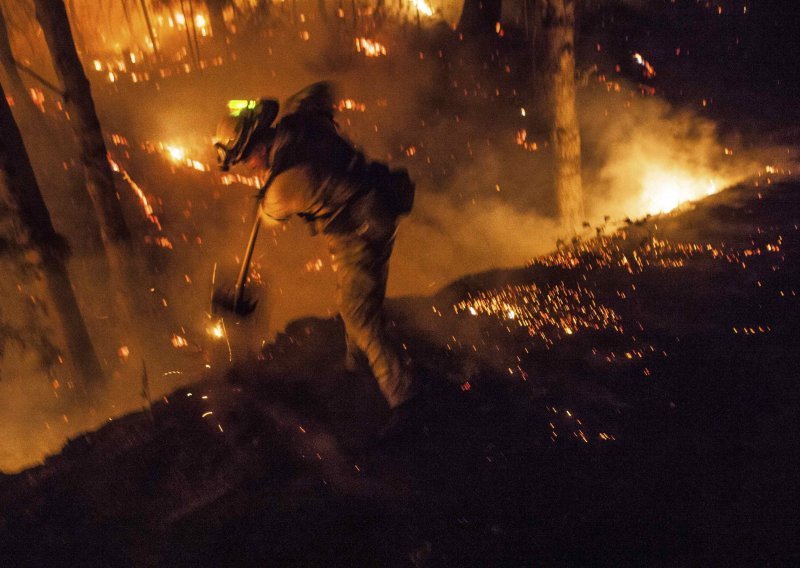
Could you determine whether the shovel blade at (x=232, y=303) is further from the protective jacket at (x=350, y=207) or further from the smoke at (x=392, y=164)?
the smoke at (x=392, y=164)

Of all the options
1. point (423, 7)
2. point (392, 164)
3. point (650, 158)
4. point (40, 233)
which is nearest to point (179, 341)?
point (40, 233)

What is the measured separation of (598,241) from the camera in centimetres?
702

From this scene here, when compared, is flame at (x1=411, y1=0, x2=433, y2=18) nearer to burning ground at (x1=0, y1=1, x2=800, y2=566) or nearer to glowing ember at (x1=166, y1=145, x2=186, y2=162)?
burning ground at (x1=0, y1=1, x2=800, y2=566)

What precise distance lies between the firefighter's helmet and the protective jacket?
13 cm

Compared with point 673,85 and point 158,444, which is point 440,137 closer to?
point 673,85

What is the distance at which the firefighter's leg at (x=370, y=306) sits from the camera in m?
4.12

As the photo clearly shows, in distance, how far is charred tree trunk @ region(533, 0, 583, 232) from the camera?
7.84 m

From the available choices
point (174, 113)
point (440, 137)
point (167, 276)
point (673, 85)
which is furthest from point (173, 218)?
point (673, 85)

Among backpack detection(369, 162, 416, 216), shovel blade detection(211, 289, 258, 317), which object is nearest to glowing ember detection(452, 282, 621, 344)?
backpack detection(369, 162, 416, 216)

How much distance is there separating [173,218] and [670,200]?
29.7 feet

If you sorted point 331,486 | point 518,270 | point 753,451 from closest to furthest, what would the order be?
point 753,451
point 331,486
point 518,270

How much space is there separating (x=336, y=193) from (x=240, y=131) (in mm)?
717

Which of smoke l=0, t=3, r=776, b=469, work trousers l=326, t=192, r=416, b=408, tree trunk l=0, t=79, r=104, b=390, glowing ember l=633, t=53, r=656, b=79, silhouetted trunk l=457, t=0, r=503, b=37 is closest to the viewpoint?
work trousers l=326, t=192, r=416, b=408

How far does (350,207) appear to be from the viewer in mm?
4012
